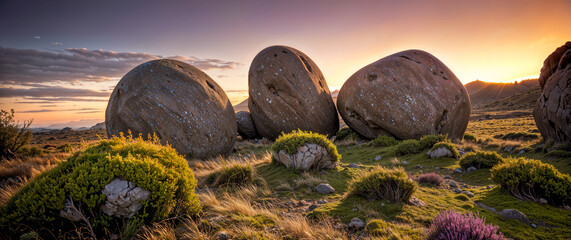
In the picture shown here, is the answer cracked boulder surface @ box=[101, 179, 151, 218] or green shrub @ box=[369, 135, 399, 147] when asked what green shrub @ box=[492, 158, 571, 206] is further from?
cracked boulder surface @ box=[101, 179, 151, 218]

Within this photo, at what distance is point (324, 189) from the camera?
226 inches

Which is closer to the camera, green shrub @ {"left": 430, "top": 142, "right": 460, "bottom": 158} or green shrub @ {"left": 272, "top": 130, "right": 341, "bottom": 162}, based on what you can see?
green shrub @ {"left": 272, "top": 130, "right": 341, "bottom": 162}

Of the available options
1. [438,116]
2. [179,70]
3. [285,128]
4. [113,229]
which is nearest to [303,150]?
[113,229]

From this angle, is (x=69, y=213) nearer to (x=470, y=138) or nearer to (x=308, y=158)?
(x=308, y=158)

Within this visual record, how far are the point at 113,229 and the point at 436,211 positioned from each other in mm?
5243

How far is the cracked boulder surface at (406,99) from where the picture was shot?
13.2 m

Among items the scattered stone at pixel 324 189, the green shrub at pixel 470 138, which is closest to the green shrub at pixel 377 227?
the scattered stone at pixel 324 189

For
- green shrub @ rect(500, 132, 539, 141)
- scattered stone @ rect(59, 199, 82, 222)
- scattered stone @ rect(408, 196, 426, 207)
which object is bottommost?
green shrub @ rect(500, 132, 539, 141)

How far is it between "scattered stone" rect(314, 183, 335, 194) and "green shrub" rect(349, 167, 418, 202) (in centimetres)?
65

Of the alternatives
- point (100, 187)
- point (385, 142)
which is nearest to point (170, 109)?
point (100, 187)

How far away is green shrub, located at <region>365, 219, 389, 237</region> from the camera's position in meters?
3.53

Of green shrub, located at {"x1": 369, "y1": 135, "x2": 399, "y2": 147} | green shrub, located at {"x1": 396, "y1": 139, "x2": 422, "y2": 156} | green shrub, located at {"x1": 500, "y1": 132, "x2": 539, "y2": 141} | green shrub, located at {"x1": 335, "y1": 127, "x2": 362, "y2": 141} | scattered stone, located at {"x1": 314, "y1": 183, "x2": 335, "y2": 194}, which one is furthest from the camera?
green shrub, located at {"x1": 335, "y1": 127, "x2": 362, "y2": 141}

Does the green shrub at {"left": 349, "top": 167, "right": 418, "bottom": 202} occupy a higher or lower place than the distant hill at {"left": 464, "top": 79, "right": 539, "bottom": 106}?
lower

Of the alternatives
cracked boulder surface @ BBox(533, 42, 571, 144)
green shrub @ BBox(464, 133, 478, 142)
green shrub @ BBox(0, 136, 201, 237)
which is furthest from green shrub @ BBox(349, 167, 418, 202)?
green shrub @ BBox(464, 133, 478, 142)
